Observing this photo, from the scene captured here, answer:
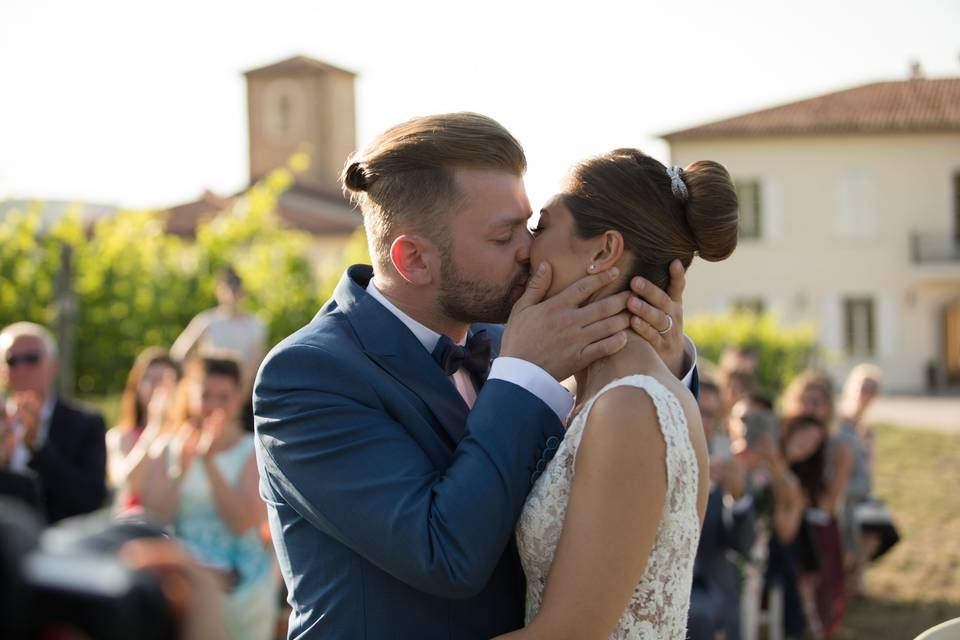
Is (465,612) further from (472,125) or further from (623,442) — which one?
(472,125)

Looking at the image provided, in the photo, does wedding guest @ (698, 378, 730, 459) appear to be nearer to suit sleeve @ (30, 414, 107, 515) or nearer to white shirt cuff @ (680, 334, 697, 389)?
suit sleeve @ (30, 414, 107, 515)

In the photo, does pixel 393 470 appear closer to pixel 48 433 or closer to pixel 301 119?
pixel 48 433

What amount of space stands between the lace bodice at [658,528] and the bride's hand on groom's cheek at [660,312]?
6.5 inches

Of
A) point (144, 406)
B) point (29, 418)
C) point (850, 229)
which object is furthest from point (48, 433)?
point (850, 229)

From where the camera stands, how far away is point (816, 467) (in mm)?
8750

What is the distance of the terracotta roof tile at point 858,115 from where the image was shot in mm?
35625

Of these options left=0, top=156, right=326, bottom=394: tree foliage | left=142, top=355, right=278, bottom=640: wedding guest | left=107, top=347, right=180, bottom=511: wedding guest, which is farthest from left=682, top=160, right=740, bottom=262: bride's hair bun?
left=0, top=156, right=326, bottom=394: tree foliage

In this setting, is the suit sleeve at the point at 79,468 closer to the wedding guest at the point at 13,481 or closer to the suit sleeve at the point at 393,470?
the wedding guest at the point at 13,481

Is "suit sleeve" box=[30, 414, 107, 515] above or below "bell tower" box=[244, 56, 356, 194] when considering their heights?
below

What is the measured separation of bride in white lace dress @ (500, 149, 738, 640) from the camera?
246 centimetres

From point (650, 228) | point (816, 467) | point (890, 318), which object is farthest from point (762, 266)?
point (650, 228)

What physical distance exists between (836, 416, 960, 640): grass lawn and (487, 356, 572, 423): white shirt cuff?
672cm

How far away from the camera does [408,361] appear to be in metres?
2.71

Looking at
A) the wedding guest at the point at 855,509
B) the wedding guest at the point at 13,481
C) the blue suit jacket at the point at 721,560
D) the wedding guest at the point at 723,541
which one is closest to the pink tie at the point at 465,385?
the wedding guest at the point at 13,481
